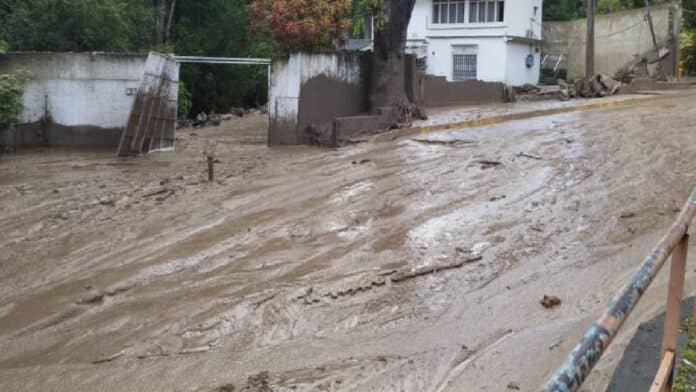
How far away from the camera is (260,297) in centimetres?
652

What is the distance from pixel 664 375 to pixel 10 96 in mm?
13899

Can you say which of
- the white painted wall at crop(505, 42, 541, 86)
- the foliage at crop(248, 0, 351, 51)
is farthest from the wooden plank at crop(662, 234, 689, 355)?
the white painted wall at crop(505, 42, 541, 86)

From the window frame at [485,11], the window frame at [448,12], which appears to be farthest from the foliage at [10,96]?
the window frame at [485,11]

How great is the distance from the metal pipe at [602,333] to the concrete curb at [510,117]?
1218 centimetres

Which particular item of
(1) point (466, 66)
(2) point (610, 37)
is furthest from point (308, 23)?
(2) point (610, 37)

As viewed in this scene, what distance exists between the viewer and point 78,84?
15266mm

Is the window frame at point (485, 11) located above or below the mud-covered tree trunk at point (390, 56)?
above

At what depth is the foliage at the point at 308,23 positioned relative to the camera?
Answer: 16.2 metres

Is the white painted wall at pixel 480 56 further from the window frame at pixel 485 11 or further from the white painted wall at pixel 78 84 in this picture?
the white painted wall at pixel 78 84

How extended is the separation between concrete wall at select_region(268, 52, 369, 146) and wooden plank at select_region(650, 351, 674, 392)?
38.6 ft

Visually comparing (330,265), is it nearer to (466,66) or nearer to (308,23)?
(308,23)

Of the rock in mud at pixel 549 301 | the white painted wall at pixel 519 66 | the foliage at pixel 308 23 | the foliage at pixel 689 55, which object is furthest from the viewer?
the white painted wall at pixel 519 66

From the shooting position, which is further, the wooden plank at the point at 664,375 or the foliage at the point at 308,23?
the foliage at the point at 308,23

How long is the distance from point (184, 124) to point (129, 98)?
5.93 metres
